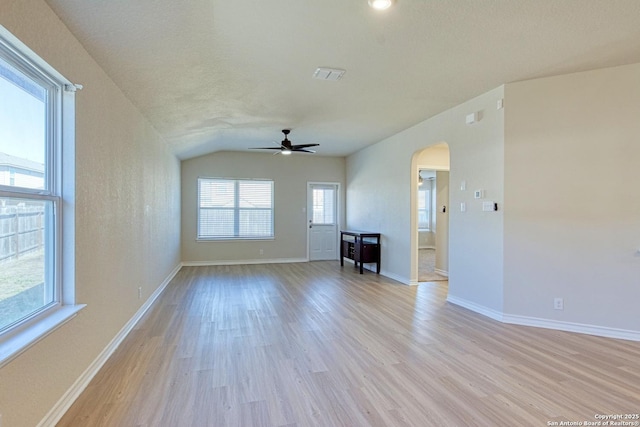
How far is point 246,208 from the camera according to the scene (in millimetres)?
8008

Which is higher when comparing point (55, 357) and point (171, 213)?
point (171, 213)

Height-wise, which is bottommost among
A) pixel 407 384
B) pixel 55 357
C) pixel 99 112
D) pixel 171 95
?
pixel 407 384

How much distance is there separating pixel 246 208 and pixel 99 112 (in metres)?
5.38

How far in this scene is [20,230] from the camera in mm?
1828

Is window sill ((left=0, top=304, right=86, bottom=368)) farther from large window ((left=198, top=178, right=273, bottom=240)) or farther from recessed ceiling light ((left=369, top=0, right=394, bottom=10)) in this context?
large window ((left=198, top=178, right=273, bottom=240))

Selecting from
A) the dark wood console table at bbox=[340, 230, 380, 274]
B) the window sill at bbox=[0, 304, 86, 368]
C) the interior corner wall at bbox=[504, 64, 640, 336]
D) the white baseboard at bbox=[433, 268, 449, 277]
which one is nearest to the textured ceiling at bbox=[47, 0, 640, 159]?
the interior corner wall at bbox=[504, 64, 640, 336]

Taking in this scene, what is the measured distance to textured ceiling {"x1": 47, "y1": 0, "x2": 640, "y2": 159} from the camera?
220 cm

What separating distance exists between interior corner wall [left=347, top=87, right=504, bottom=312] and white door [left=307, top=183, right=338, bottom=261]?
Answer: 2.35 meters

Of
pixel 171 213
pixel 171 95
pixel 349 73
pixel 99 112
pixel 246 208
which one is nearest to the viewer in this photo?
pixel 99 112

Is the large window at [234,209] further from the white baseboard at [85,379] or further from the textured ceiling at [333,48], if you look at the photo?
the white baseboard at [85,379]

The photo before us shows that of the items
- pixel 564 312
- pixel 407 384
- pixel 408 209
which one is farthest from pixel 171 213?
pixel 564 312

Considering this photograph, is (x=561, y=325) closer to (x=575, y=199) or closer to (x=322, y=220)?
(x=575, y=199)

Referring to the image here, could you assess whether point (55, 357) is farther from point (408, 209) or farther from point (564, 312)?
Result: point (408, 209)

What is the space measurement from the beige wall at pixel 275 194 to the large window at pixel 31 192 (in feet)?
18.3
